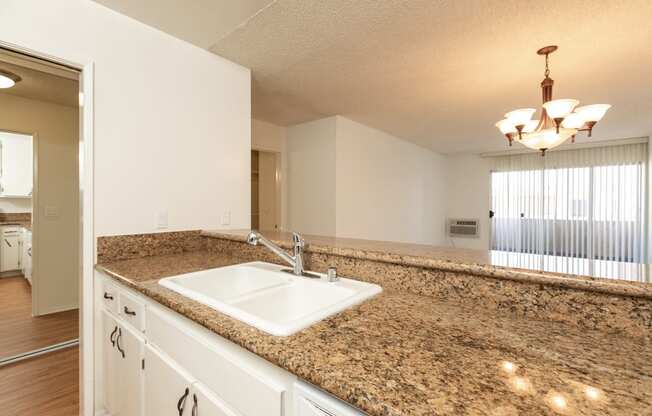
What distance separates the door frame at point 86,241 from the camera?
161cm

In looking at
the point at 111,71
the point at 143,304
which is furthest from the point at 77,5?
the point at 143,304

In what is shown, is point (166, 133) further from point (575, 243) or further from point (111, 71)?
point (575, 243)

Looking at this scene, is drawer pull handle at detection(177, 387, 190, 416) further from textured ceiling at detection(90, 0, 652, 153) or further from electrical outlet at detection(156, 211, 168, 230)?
textured ceiling at detection(90, 0, 652, 153)

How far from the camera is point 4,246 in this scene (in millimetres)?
4469

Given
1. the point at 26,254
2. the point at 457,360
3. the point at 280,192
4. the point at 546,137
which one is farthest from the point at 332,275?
the point at 26,254

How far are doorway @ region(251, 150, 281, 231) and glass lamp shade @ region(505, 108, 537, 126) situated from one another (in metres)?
2.80

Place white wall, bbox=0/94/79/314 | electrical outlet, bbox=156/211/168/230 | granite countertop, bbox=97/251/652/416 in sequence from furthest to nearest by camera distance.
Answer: white wall, bbox=0/94/79/314
electrical outlet, bbox=156/211/168/230
granite countertop, bbox=97/251/652/416

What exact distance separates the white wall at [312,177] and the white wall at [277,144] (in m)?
0.06

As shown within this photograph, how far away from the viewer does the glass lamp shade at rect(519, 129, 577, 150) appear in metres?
2.40

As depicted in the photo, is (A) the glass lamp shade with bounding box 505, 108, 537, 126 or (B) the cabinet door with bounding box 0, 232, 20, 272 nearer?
(A) the glass lamp shade with bounding box 505, 108, 537, 126

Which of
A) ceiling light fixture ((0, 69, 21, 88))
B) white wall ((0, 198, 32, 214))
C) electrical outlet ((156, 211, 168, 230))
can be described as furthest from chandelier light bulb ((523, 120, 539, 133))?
white wall ((0, 198, 32, 214))

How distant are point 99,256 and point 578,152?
6964 mm

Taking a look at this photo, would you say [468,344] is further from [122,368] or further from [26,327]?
[26,327]

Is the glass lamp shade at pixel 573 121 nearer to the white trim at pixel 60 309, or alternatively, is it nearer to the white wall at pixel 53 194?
the white wall at pixel 53 194
